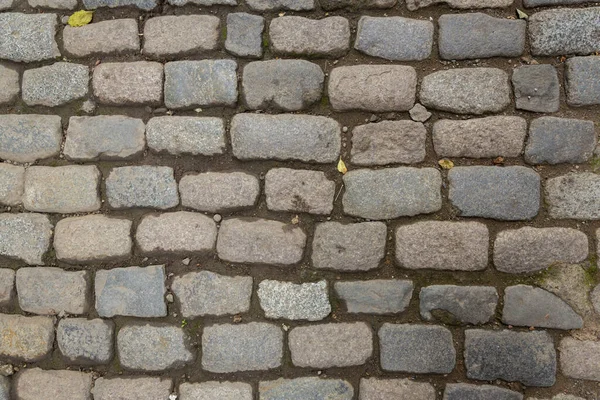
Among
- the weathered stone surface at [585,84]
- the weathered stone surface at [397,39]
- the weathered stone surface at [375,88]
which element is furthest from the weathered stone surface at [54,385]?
the weathered stone surface at [585,84]

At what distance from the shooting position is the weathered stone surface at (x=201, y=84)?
7.27 ft

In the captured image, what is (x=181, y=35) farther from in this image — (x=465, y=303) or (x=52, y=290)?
(x=465, y=303)

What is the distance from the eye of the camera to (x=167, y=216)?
2199mm

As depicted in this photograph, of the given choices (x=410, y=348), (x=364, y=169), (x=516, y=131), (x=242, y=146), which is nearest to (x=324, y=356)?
(x=410, y=348)

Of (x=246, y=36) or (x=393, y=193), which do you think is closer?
(x=393, y=193)

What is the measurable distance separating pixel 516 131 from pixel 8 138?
2444mm

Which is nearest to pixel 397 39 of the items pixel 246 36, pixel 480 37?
pixel 480 37

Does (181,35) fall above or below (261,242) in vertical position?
above

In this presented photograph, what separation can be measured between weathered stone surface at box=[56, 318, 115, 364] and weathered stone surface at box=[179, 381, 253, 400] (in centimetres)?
40

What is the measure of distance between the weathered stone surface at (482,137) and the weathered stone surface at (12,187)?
2019 millimetres

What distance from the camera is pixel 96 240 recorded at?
87.2 inches

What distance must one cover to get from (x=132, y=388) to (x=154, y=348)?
0.22 metres

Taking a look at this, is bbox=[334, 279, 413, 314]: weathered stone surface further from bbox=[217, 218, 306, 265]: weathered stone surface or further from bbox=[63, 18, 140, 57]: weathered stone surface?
bbox=[63, 18, 140, 57]: weathered stone surface

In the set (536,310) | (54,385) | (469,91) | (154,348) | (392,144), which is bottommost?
(54,385)
